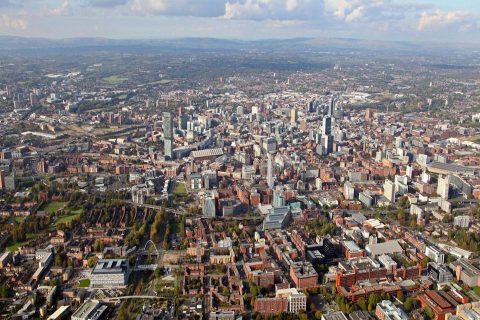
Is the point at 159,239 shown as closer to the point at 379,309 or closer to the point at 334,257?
the point at 334,257

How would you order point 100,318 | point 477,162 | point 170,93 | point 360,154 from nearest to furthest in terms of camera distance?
point 100,318 → point 477,162 → point 360,154 → point 170,93

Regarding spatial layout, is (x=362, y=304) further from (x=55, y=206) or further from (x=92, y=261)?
(x=55, y=206)

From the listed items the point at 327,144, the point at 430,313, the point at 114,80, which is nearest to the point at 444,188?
the point at 327,144

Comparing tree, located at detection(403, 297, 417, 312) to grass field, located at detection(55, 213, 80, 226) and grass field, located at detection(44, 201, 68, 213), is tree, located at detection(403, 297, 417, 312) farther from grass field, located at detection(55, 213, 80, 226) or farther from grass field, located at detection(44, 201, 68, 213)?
grass field, located at detection(44, 201, 68, 213)

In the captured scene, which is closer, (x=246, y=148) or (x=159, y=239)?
(x=159, y=239)

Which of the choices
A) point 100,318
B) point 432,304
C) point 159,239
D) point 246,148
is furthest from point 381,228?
point 246,148

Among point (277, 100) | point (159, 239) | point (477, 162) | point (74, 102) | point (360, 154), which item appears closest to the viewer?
point (159, 239)

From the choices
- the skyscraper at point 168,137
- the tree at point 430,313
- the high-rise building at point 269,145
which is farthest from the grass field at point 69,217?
the tree at point 430,313

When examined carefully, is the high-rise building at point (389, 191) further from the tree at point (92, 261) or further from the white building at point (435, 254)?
the tree at point (92, 261)
